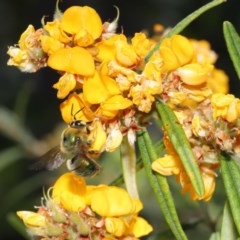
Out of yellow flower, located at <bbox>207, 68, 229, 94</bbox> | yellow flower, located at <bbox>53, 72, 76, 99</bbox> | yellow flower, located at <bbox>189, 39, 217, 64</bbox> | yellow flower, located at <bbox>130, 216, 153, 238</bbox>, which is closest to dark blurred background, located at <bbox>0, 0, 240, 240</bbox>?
yellow flower, located at <bbox>207, 68, 229, 94</bbox>

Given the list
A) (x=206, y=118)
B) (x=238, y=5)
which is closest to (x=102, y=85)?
(x=206, y=118)

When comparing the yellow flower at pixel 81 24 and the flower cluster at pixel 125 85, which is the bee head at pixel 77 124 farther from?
the yellow flower at pixel 81 24

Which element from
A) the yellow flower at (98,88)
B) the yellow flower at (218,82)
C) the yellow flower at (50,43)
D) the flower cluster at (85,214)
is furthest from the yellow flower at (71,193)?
the yellow flower at (218,82)

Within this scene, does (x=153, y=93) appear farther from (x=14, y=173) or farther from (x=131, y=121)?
(x=14, y=173)

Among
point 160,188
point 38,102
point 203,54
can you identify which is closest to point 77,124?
point 160,188

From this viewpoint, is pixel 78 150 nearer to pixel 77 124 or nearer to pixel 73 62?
pixel 77 124
